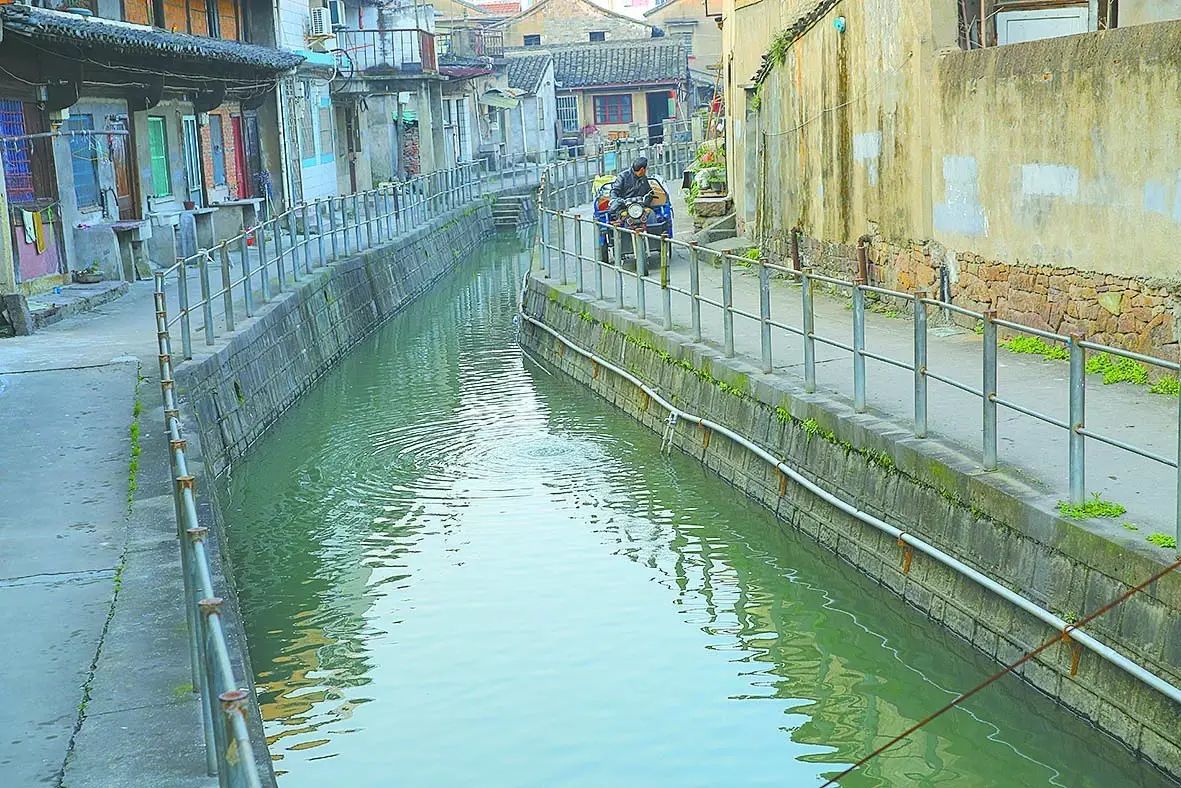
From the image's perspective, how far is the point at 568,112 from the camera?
60844 millimetres

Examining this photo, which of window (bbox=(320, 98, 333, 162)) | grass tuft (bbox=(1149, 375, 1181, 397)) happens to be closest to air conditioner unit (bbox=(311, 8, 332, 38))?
window (bbox=(320, 98, 333, 162))

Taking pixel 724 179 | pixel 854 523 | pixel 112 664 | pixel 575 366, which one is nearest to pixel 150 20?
pixel 724 179

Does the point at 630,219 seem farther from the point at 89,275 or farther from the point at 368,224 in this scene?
the point at 89,275

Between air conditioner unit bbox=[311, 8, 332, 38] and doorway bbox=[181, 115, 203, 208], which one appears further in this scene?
air conditioner unit bbox=[311, 8, 332, 38]

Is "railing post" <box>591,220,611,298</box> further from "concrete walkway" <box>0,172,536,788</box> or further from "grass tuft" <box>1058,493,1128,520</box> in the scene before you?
"grass tuft" <box>1058,493,1128,520</box>

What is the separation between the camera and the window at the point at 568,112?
199 ft

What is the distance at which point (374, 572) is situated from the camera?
11.1 m

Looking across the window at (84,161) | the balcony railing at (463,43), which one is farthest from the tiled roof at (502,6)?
the window at (84,161)

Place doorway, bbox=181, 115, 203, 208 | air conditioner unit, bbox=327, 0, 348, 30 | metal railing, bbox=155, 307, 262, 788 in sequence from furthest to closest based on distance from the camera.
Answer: air conditioner unit, bbox=327, 0, 348, 30 → doorway, bbox=181, 115, 203, 208 → metal railing, bbox=155, 307, 262, 788

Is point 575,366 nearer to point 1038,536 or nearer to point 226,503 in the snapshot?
point 226,503

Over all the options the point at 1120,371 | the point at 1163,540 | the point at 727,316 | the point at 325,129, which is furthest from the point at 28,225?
the point at 325,129

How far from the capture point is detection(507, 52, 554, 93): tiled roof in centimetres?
5594

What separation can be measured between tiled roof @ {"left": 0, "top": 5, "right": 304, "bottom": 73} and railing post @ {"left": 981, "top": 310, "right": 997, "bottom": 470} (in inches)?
448

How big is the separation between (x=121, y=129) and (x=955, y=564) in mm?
17304
